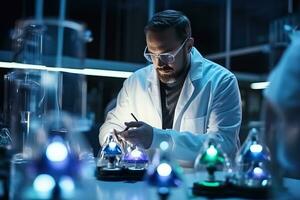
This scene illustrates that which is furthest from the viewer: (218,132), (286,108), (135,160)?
(218,132)

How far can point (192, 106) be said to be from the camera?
1912mm

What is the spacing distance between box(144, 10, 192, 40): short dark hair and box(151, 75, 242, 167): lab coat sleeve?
306mm

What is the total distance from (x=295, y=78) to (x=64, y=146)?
0.46 m

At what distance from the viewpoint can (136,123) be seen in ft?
4.96

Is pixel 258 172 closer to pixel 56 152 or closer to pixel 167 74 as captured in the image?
pixel 56 152

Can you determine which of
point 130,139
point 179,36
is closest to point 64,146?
point 130,139

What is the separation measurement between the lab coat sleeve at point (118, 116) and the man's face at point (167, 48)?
26cm

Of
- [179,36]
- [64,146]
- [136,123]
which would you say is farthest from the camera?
[179,36]

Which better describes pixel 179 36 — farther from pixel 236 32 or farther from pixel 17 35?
pixel 236 32

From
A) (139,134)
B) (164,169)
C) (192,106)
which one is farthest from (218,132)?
(164,169)

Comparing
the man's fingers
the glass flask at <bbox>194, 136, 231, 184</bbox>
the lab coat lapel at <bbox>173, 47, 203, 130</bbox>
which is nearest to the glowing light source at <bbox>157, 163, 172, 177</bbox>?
the glass flask at <bbox>194, 136, 231, 184</bbox>

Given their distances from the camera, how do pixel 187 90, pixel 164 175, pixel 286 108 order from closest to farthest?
pixel 286 108, pixel 164 175, pixel 187 90

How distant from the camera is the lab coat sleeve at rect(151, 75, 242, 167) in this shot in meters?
1.53

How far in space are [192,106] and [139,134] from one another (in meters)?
0.49
